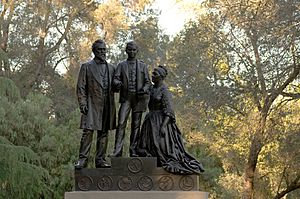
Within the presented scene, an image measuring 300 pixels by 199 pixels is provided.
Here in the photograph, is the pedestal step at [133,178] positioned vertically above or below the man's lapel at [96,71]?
below

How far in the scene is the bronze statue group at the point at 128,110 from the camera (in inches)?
310

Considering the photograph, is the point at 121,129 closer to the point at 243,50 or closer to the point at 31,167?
the point at 31,167

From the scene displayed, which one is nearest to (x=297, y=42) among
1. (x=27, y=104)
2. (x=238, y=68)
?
(x=238, y=68)

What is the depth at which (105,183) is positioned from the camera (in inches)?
301

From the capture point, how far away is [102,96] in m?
7.95

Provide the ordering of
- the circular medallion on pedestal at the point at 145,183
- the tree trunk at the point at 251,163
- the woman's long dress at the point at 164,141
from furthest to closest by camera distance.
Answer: the tree trunk at the point at 251,163
the woman's long dress at the point at 164,141
the circular medallion on pedestal at the point at 145,183

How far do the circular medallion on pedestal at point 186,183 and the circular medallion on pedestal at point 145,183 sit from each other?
1.26 feet

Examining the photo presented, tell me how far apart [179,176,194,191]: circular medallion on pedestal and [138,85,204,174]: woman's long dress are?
3.6 inches

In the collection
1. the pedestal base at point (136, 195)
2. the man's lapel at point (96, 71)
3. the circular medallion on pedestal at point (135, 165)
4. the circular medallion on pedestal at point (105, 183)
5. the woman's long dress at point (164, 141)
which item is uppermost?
the man's lapel at point (96, 71)

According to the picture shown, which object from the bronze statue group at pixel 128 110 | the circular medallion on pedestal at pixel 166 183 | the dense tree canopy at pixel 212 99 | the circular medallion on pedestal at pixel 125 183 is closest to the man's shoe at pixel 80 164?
the bronze statue group at pixel 128 110

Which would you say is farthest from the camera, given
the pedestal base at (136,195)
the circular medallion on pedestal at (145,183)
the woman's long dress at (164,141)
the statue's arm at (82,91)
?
the statue's arm at (82,91)

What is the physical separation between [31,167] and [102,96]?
4294 mm

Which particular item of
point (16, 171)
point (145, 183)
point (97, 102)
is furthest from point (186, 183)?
point (16, 171)

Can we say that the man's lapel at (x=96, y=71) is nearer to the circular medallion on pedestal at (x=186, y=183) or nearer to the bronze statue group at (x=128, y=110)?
the bronze statue group at (x=128, y=110)
